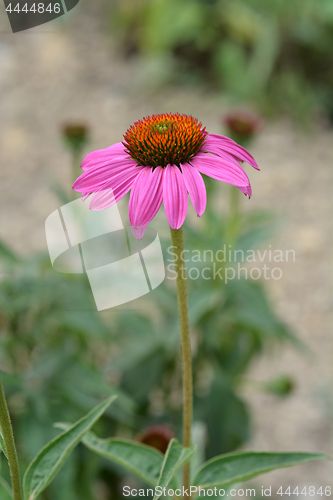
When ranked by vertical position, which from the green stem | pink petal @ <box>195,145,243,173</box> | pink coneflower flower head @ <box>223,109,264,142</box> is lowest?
the green stem

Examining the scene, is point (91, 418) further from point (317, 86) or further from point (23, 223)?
point (317, 86)

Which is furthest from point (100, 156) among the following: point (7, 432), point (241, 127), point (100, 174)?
point (241, 127)

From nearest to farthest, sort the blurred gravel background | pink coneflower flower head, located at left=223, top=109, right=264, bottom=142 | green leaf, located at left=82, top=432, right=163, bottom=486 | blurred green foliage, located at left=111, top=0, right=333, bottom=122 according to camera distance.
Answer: green leaf, located at left=82, top=432, right=163, bottom=486 → pink coneflower flower head, located at left=223, top=109, right=264, bottom=142 → the blurred gravel background → blurred green foliage, located at left=111, top=0, right=333, bottom=122

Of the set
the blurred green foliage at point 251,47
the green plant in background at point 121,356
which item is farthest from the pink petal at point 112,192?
the blurred green foliage at point 251,47

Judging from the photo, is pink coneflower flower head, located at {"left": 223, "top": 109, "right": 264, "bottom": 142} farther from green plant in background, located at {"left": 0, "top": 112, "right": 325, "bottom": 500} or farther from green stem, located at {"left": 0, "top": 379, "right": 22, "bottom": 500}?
green stem, located at {"left": 0, "top": 379, "right": 22, "bottom": 500}

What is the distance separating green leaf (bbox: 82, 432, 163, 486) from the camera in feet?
1.22

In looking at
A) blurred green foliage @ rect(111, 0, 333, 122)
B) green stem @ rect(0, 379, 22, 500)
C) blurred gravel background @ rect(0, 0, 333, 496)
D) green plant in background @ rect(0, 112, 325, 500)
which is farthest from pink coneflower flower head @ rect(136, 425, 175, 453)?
blurred green foliage @ rect(111, 0, 333, 122)

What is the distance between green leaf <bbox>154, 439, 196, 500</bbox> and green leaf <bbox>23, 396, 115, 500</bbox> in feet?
0.16

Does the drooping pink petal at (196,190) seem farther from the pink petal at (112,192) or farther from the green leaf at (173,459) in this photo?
the green leaf at (173,459)

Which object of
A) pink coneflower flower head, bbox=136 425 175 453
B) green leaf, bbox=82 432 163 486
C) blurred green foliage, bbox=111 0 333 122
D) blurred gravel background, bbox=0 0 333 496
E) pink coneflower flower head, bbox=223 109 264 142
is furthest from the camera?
blurred green foliage, bbox=111 0 333 122

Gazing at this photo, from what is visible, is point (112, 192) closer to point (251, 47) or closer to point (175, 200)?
point (175, 200)

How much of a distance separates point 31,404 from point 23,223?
1054 mm

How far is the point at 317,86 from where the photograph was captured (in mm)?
2047

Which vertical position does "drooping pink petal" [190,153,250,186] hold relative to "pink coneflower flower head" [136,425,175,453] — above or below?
above
